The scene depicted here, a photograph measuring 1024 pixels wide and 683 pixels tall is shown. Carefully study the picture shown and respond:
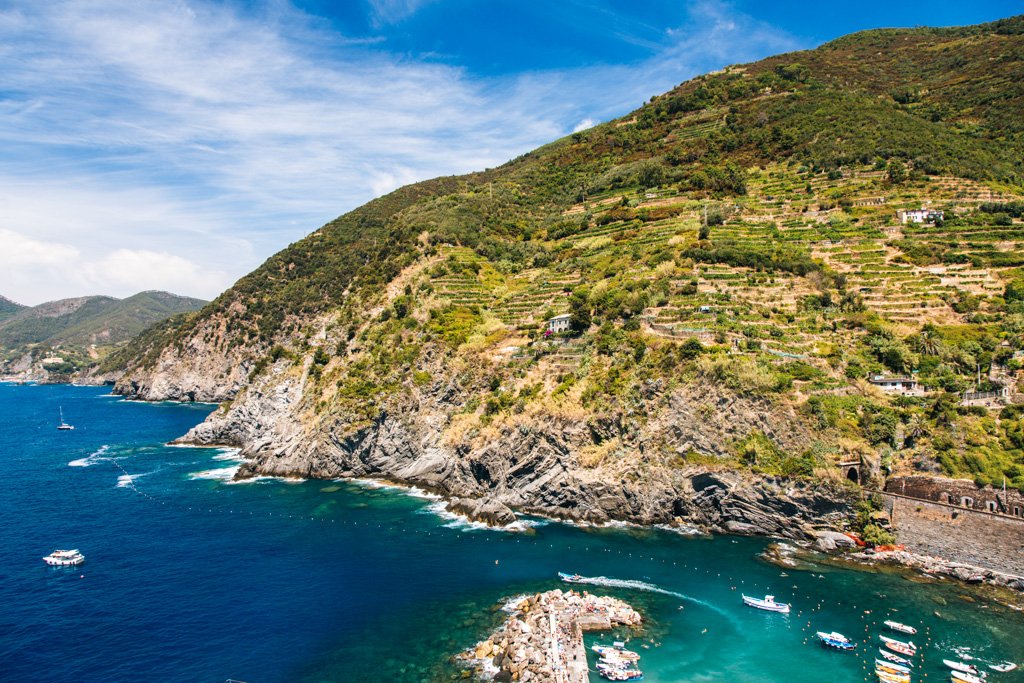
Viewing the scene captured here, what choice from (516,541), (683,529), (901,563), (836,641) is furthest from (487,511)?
(901,563)

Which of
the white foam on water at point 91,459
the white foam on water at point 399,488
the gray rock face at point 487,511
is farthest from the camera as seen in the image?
the white foam on water at point 91,459

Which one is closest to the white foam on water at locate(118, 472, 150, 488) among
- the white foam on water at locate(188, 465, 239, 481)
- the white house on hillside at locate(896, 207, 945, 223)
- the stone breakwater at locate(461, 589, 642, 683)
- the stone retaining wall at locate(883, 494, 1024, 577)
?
the white foam on water at locate(188, 465, 239, 481)

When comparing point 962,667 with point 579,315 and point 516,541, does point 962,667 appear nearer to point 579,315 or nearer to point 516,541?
point 516,541

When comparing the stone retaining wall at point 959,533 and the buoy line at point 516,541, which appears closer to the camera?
the buoy line at point 516,541

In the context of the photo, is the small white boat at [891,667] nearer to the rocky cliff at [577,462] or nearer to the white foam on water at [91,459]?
the rocky cliff at [577,462]

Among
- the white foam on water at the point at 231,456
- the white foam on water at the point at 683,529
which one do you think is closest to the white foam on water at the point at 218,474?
the white foam on water at the point at 231,456

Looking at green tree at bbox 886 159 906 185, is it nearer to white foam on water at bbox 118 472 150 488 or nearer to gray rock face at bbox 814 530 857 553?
gray rock face at bbox 814 530 857 553
